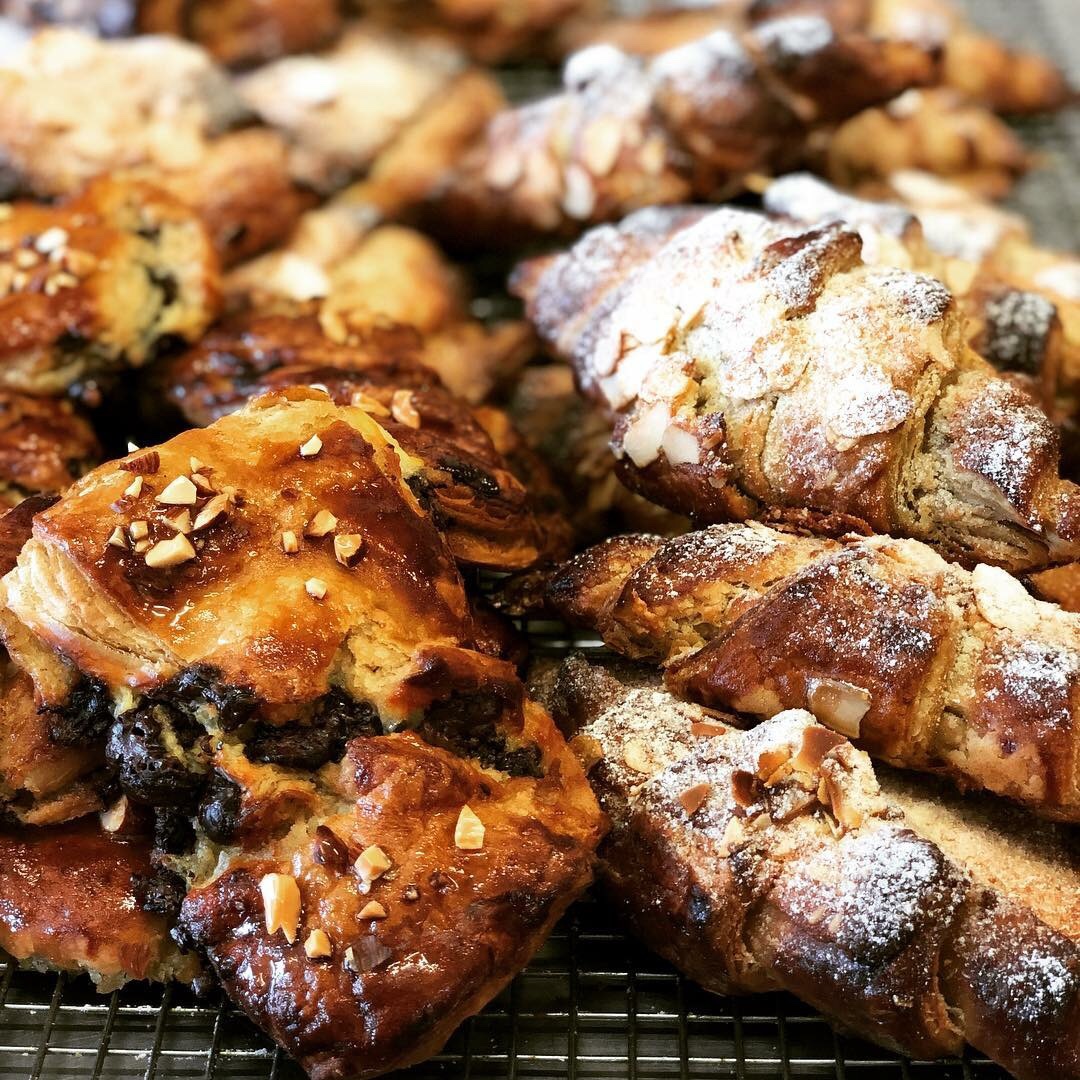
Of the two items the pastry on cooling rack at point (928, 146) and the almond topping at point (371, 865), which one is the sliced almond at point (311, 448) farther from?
the pastry on cooling rack at point (928, 146)

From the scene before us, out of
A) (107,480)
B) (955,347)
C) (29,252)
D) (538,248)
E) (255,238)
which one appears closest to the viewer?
(107,480)

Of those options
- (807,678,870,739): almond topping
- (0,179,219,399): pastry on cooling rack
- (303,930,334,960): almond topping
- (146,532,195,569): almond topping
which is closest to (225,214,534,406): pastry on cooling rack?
(0,179,219,399): pastry on cooling rack

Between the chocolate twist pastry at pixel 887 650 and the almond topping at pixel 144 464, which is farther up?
the almond topping at pixel 144 464

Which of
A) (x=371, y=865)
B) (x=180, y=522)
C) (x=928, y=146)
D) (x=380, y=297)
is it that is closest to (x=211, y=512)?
(x=180, y=522)

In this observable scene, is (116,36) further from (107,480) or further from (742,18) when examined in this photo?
(107,480)

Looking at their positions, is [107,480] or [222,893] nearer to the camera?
[222,893]

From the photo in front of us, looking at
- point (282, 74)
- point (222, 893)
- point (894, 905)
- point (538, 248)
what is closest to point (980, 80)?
point (538, 248)

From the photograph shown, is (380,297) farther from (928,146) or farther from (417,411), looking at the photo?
(928,146)

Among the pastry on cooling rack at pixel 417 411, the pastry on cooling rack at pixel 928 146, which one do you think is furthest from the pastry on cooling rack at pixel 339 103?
the pastry on cooling rack at pixel 928 146
